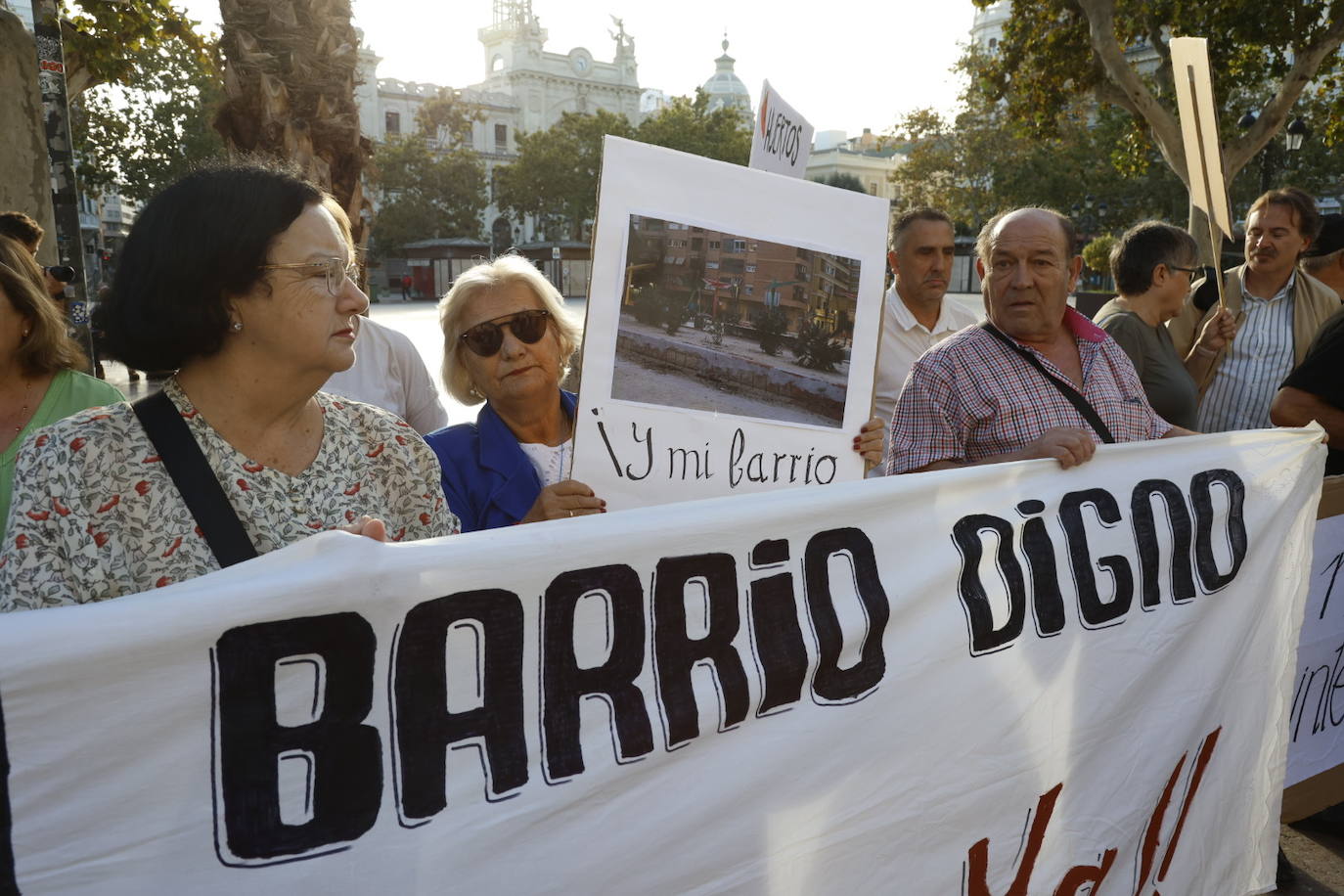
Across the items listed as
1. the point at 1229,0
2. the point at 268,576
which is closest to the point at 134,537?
the point at 268,576

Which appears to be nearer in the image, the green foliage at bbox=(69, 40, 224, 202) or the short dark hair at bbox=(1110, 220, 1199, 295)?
the short dark hair at bbox=(1110, 220, 1199, 295)

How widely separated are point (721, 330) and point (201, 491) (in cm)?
107

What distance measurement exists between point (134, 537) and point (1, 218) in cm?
359

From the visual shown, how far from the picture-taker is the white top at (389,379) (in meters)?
3.53

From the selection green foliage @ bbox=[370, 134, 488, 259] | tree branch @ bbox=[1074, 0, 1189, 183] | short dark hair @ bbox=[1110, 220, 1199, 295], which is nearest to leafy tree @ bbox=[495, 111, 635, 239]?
green foliage @ bbox=[370, 134, 488, 259]

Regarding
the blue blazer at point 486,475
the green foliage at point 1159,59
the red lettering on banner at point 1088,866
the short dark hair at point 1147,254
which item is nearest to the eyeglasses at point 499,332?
the blue blazer at point 486,475

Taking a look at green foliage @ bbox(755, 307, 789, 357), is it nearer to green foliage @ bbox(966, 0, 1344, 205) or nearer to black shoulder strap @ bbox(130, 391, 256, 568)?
black shoulder strap @ bbox(130, 391, 256, 568)

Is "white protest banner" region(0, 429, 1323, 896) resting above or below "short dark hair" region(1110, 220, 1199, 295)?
below

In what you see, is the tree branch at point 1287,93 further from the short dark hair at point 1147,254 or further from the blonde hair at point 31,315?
the blonde hair at point 31,315

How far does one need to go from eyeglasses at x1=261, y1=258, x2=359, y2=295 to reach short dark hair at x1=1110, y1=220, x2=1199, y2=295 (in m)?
3.43

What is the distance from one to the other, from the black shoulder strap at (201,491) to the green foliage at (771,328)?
43.9 inches

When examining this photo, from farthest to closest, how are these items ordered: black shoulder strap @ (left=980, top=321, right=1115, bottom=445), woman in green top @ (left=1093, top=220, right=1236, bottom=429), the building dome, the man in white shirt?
1. the building dome
2. the man in white shirt
3. woman in green top @ (left=1093, top=220, right=1236, bottom=429)
4. black shoulder strap @ (left=980, top=321, right=1115, bottom=445)

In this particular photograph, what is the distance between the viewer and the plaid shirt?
280 cm

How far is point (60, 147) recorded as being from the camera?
272 inches
